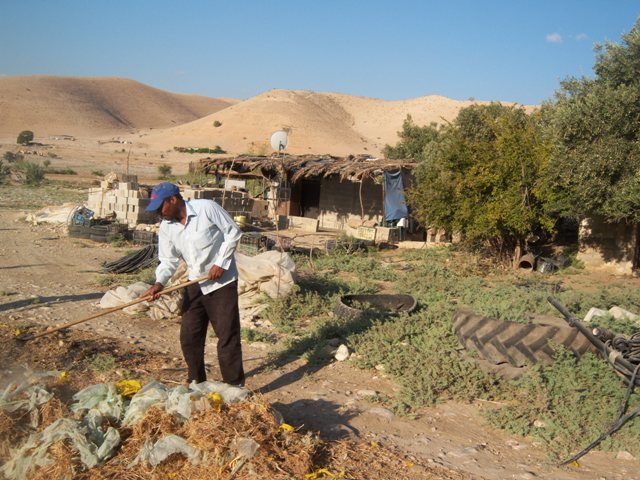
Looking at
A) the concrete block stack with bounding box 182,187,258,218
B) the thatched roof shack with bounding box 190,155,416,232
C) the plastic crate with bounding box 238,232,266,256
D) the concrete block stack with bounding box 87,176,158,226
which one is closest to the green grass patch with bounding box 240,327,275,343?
the plastic crate with bounding box 238,232,266,256

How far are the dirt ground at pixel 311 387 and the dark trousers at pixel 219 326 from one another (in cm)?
39

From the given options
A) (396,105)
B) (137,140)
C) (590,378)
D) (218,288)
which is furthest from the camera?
(396,105)

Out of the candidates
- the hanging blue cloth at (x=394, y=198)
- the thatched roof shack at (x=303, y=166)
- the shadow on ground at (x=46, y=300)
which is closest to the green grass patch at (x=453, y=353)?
the shadow on ground at (x=46, y=300)

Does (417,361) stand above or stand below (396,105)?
below

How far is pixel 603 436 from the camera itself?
4.09 metres

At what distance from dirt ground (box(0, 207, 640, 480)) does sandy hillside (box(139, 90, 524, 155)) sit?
3527 centimetres

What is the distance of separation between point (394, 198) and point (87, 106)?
2883 inches

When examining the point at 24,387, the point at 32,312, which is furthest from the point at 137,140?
the point at 24,387

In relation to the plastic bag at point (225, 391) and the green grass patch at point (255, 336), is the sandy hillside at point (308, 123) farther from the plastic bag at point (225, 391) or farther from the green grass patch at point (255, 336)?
the plastic bag at point (225, 391)

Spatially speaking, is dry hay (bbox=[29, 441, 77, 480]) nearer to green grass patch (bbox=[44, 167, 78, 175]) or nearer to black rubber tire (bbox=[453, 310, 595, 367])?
black rubber tire (bbox=[453, 310, 595, 367])

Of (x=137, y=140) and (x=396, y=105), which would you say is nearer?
(x=137, y=140)

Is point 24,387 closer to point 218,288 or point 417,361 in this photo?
point 218,288

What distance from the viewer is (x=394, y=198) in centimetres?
1570

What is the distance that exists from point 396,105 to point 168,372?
2846 inches
